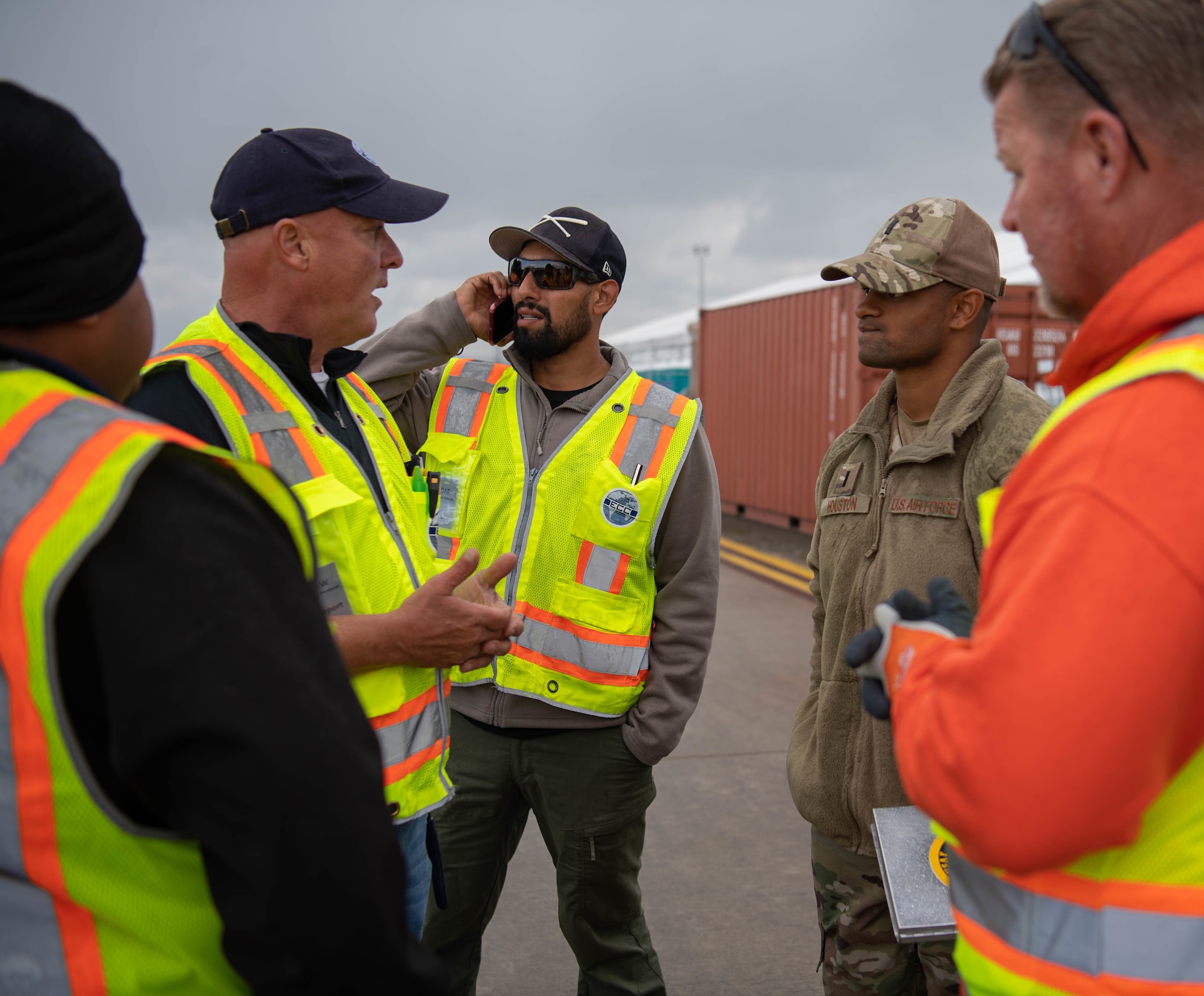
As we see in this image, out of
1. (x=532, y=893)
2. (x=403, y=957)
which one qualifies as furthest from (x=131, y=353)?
(x=532, y=893)

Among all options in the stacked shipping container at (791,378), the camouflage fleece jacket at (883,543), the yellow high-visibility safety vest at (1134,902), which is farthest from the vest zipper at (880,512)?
the stacked shipping container at (791,378)

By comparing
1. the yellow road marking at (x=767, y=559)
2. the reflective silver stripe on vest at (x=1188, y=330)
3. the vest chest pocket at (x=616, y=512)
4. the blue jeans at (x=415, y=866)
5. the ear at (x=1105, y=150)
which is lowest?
the yellow road marking at (x=767, y=559)

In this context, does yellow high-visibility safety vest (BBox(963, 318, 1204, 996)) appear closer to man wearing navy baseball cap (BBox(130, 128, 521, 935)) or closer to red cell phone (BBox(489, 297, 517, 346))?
man wearing navy baseball cap (BBox(130, 128, 521, 935))

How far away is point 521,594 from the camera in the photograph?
261 centimetres

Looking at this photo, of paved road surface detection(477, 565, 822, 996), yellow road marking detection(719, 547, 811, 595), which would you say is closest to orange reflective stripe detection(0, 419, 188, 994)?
paved road surface detection(477, 565, 822, 996)

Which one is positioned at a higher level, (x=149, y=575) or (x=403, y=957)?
(x=149, y=575)

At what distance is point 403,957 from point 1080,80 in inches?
47.4

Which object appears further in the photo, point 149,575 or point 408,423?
point 408,423

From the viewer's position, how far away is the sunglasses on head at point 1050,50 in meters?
1.00

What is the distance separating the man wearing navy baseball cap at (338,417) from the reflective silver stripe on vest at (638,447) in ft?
2.13

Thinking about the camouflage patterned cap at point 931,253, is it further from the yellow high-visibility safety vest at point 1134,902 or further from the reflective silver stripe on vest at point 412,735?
the reflective silver stripe on vest at point 412,735

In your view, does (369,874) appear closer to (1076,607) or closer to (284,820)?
(284,820)

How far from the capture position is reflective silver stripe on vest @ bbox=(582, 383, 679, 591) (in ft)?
8.54

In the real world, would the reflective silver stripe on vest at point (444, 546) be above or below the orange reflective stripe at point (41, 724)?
below
